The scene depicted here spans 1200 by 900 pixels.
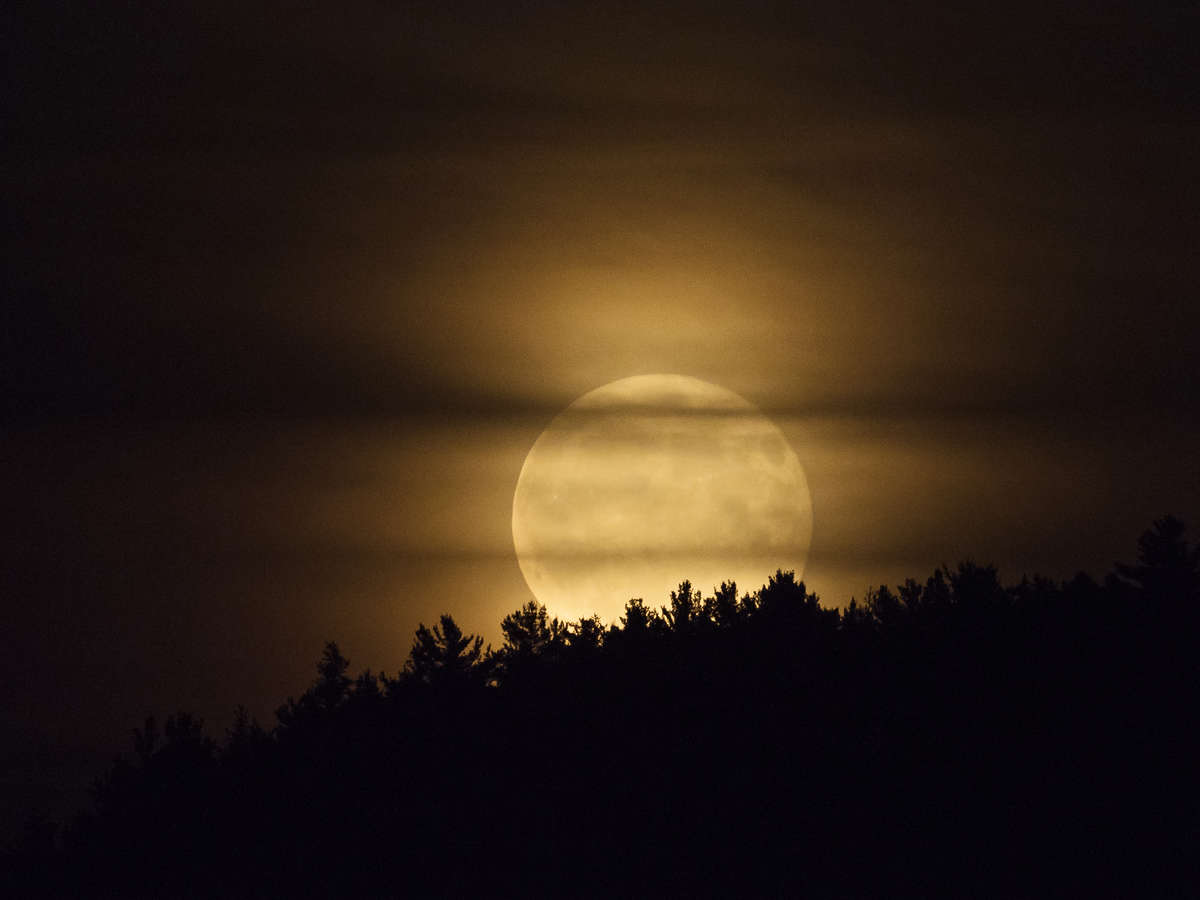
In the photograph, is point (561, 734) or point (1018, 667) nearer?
point (1018, 667)

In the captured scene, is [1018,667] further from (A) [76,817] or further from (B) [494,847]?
(A) [76,817]

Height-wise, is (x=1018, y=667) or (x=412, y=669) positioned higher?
(x=412, y=669)

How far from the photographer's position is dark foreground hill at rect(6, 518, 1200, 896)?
52.2m

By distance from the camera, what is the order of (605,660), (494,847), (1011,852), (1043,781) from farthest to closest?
(605,660) < (494,847) < (1043,781) < (1011,852)

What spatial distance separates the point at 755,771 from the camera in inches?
2308

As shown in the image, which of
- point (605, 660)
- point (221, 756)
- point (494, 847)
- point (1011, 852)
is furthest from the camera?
point (221, 756)

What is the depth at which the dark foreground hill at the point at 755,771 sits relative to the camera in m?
52.2

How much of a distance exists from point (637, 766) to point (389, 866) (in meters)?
11.1

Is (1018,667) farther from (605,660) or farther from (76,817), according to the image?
(76,817)

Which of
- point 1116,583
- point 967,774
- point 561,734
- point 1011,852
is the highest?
point 1116,583

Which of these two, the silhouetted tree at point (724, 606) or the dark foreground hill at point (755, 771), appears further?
the silhouetted tree at point (724, 606)

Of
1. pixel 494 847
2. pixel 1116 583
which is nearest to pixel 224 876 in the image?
pixel 494 847

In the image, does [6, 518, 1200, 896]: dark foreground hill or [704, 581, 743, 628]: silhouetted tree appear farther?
[704, 581, 743, 628]: silhouetted tree

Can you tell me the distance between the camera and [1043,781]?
54.1 metres
